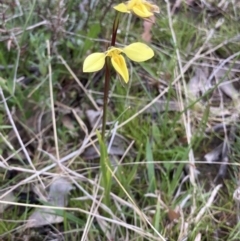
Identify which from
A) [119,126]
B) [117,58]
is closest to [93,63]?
[117,58]

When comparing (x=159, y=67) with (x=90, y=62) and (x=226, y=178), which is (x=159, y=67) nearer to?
(x=226, y=178)

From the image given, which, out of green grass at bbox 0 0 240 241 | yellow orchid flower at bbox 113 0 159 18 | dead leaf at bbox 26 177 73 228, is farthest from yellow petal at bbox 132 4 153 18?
dead leaf at bbox 26 177 73 228

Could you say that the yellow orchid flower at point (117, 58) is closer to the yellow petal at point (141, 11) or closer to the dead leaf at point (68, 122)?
the yellow petal at point (141, 11)

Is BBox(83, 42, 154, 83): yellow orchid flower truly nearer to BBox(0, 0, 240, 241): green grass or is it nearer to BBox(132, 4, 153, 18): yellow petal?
BBox(132, 4, 153, 18): yellow petal

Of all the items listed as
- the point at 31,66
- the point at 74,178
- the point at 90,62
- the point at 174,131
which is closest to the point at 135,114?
the point at 174,131

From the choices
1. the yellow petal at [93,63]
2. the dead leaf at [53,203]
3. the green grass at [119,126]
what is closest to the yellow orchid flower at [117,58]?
the yellow petal at [93,63]

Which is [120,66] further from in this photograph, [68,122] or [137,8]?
[68,122]
